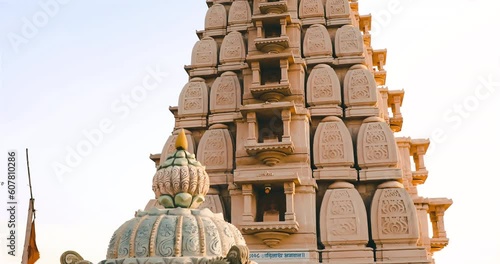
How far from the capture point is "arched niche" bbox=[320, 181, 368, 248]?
1625 centimetres

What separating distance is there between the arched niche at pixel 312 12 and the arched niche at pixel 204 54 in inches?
148

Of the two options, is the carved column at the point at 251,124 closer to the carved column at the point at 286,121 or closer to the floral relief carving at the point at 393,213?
the carved column at the point at 286,121

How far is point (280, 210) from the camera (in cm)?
1766

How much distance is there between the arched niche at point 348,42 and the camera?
19.8 m

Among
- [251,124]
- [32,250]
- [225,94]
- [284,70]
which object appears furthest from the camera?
[225,94]

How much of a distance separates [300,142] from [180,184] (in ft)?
36.7

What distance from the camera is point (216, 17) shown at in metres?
22.2

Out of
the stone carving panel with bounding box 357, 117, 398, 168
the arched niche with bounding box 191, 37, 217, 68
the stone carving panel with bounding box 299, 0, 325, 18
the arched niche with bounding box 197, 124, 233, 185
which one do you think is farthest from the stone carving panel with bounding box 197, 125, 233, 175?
the stone carving panel with bounding box 299, 0, 325, 18

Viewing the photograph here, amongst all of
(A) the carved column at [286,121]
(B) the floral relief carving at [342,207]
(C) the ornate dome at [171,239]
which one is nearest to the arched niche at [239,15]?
(A) the carved column at [286,121]

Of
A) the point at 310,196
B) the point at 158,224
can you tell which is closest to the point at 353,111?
→ the point at 310,196

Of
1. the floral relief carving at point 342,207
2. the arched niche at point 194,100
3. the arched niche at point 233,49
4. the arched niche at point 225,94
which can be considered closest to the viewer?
the floral relief carving at point 342,207

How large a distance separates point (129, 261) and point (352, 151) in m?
13.0

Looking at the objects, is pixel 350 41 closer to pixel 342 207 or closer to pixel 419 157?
pixel 419 157

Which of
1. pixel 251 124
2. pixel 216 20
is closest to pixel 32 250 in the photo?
pixel 251 124
